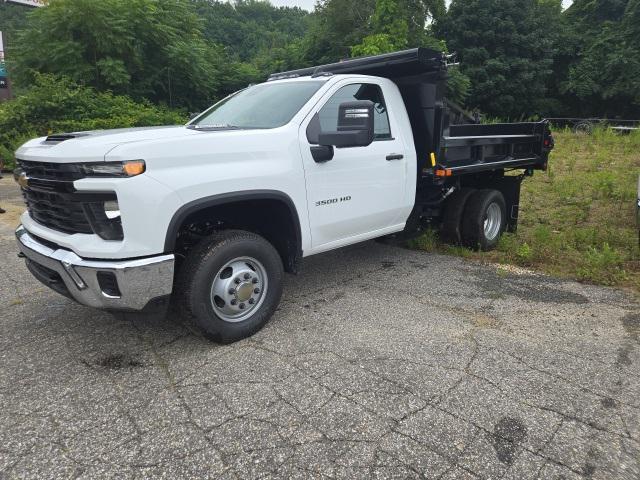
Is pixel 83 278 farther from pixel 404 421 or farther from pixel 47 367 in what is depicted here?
pixel 404 421

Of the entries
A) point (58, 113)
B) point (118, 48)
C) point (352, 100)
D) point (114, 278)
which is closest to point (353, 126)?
point (352, 100)

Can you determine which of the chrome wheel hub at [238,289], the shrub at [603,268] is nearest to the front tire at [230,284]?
the chrome wheel hub at [238,289]

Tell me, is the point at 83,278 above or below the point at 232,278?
above

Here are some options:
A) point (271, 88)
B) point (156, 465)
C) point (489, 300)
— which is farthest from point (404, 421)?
point (271, 88)

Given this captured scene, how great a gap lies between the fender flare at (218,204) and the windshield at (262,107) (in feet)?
2.12

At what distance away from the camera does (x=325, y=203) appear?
4.04m

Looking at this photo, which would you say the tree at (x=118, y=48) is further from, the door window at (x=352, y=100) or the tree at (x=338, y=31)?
the tree at (x=338, y=31)

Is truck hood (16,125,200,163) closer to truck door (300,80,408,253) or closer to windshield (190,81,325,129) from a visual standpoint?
windshield (190,81,325,129)

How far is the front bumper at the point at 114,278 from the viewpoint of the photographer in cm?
296

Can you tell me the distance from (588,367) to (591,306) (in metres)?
1.30

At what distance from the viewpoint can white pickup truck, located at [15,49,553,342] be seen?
3.00m

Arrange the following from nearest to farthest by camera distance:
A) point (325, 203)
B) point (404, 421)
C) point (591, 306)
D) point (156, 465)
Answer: point (156, 465) < point (404, 421) < point (325, 203) < point (591, 306)

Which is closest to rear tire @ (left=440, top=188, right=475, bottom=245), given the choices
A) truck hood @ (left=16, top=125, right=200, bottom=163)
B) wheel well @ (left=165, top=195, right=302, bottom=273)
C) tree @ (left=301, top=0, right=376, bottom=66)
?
wheel well @ (left=165, top=195, right=302, bottom=273)

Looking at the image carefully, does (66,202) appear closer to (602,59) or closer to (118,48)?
(118,48)
